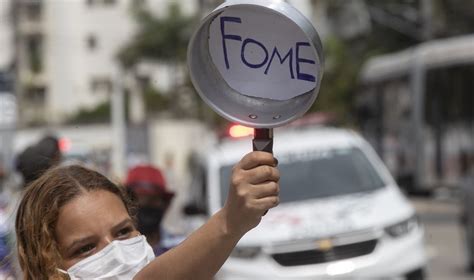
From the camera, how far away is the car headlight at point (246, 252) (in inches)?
341

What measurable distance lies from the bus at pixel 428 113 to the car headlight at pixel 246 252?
46.0 feet

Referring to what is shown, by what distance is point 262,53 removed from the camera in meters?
2.22

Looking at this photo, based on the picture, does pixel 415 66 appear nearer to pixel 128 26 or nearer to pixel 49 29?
pixel 128 26

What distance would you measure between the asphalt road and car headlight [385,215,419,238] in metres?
4.64

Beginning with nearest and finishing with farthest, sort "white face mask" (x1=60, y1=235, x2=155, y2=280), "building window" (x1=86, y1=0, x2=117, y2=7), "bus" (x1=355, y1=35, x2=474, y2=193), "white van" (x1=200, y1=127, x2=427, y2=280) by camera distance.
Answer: "white face mask" (x1=60, y1=235, x2=155, y2=280), "white van" (x1=200, y1=127, x2=427, y2=280), "bus" (x1=355, y1=35, x2=474, y2=193), "building window" (x1=86, y1=0, x2=117, y2=7)

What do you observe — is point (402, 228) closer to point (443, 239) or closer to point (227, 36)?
point (227, 36)

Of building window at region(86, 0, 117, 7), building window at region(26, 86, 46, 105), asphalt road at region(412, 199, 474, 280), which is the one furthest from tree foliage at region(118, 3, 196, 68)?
asphalt road at region(412, 199, 474, 280)

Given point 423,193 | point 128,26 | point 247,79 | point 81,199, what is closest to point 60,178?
point 81,199

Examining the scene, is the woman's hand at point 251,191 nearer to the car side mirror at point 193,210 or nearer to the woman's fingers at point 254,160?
the woman's fingers at point 254,160

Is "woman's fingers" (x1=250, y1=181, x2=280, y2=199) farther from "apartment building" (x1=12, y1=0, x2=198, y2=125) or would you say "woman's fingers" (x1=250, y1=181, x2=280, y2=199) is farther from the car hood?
"apartment building" (x1=12, y1=0, x2=198, y2=125)

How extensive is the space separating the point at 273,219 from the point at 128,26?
42209 mm

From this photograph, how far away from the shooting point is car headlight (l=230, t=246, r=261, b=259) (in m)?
8.66

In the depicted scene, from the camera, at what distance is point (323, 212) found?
8.84 m

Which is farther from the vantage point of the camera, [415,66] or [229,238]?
[415,66]
